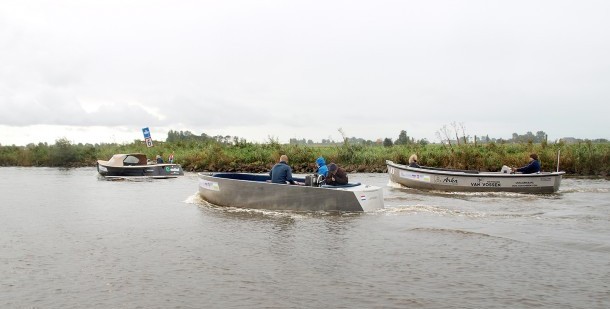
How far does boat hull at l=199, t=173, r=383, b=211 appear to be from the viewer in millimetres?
15875

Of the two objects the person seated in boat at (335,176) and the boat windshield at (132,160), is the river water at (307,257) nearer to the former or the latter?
the person seated in boat at (335,176)

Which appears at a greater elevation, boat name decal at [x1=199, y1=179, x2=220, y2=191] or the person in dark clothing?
the person in dark clothing

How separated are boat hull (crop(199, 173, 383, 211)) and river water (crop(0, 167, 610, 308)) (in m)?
0.44

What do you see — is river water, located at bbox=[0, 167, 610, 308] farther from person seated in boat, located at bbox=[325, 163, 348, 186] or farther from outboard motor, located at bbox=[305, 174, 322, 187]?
person seated in boat, located at bbox=[325, 163, 348, 186]

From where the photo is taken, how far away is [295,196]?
54.0 feet

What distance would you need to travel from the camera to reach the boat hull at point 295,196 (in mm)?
15875

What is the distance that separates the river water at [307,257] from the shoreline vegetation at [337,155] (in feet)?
56.0

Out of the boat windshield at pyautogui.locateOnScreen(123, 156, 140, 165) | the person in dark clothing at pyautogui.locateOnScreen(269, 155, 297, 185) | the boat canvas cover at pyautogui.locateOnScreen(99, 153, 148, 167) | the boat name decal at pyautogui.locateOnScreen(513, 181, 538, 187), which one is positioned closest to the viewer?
the person in dark clothing at pyautogui.locateOnScreen(269, 155, 297, 185)

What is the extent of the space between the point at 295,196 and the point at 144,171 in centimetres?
1936

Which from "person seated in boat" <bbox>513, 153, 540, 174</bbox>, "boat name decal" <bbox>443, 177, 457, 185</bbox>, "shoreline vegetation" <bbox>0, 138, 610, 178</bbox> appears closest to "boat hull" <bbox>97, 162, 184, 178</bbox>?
"shoreline vegetation" <bbox>0, 138, 610, 178</bbox>

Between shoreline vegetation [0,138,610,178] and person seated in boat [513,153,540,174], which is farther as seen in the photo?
shoreline vegetation [0,138,610,178]

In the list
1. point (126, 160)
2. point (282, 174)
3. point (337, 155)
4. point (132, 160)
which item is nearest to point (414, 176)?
point (282, 174)

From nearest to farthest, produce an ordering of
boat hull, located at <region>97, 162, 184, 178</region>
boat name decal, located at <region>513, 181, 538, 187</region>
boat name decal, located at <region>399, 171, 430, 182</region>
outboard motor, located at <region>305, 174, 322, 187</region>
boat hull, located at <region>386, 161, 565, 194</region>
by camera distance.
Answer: outboard motor, located at <region>305, 174, 322, 187</region>
boat hull, located at <region>386, 161, 565, 194</region>
boat name decal, located at <region>513, 181, 538, 187</region>
boat name decal, located at <region>399, 171, 430, 182</region>
boat hull, located at <region>97, 162, 184, 178</region>

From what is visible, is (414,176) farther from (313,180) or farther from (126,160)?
(126,160)
